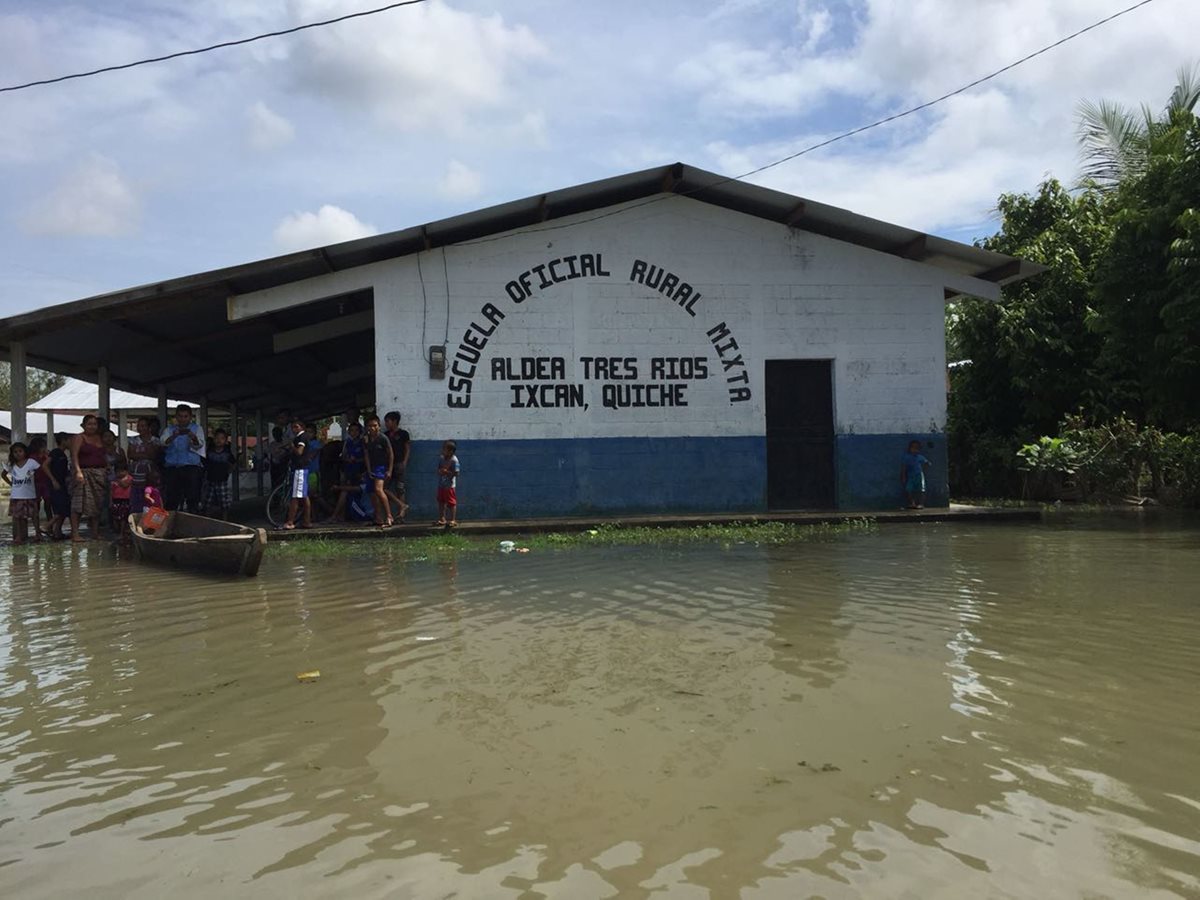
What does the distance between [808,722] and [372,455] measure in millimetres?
9480

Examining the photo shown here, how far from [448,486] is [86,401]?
22224 millimetres

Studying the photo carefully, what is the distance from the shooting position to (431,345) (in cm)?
1341

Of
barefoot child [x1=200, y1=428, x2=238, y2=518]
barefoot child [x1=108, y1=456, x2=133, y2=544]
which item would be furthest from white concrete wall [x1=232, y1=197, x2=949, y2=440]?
barefoot child [x1=108, y1=456, x2=133, y2=544]

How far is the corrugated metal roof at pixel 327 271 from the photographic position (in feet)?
39.4

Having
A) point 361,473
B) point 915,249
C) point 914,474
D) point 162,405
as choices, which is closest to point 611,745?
point 361,473

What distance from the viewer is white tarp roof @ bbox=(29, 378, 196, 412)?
91.6 ft

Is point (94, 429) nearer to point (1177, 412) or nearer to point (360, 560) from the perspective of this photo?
point (360, 560)

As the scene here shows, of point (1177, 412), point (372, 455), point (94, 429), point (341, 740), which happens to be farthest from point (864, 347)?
point (341, 740)

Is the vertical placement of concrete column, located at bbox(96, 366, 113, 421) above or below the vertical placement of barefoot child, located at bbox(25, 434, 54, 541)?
above

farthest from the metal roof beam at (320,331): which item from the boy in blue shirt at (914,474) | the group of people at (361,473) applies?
the boy in blue shirt at (914,474)

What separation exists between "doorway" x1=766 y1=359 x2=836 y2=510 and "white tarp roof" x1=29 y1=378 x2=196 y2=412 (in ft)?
62.6

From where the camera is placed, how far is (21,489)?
40.8 feet

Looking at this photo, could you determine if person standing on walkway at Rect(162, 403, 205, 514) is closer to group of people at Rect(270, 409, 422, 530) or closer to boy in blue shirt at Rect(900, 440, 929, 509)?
group of people at Rect(270, 409, 422, 530)

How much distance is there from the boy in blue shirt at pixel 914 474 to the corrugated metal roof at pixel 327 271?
293cm
